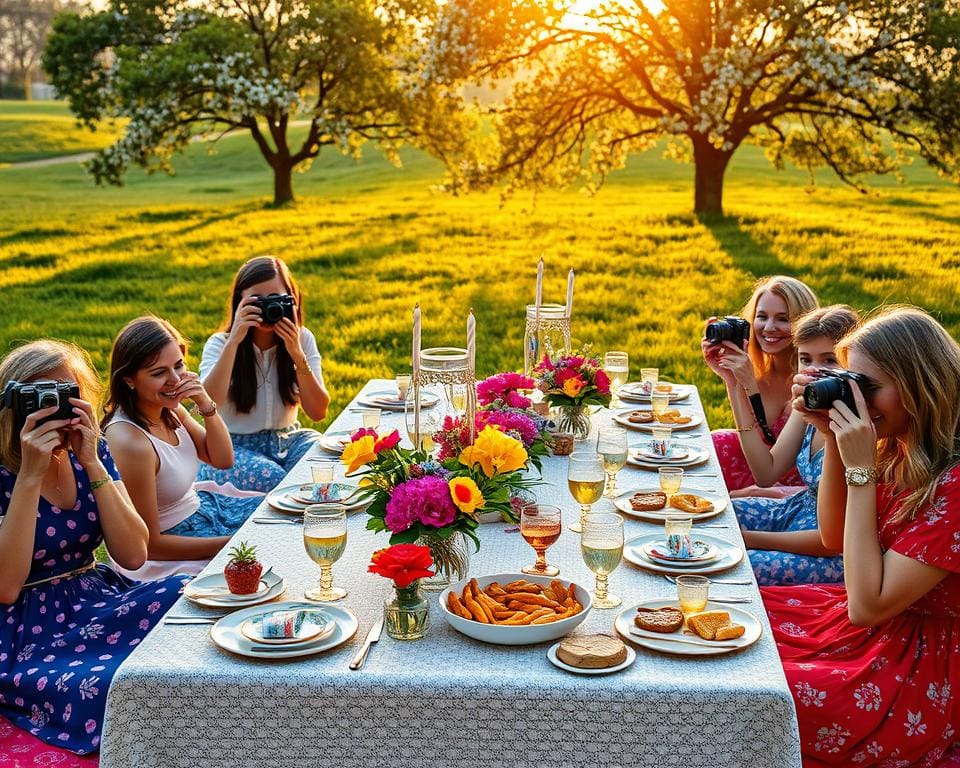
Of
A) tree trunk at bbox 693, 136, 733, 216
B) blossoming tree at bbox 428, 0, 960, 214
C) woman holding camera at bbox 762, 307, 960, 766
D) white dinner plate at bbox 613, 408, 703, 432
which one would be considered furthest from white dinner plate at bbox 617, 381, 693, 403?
tree trunk at bbox 693, 136, 733, 216

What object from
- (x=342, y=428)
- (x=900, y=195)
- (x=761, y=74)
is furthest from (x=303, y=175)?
(x=342, y=428)

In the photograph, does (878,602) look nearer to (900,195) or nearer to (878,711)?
(878,711)

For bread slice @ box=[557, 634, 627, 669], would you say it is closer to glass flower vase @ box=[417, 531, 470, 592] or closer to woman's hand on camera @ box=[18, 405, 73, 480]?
glass flower vase @ box=[417, 531, 470, 592]

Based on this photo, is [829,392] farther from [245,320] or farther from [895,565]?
[245,320]

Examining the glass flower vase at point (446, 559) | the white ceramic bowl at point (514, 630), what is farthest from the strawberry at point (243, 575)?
the white ceramic bowl at point (514, 630)

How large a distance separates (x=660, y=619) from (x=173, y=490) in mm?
2185

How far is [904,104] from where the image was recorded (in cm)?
1434

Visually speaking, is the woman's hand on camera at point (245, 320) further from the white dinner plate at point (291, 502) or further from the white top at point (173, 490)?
the white dinner plate at point (291, 502)

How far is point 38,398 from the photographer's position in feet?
9.86

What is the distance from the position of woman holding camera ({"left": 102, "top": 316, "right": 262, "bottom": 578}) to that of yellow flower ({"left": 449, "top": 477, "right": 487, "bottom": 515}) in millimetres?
1611

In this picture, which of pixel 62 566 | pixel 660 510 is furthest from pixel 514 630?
pixel 62 566

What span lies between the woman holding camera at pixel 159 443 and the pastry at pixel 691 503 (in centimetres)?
157

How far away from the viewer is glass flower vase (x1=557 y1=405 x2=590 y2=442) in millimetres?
4211

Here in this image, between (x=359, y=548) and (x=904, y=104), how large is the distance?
43.7 feet
